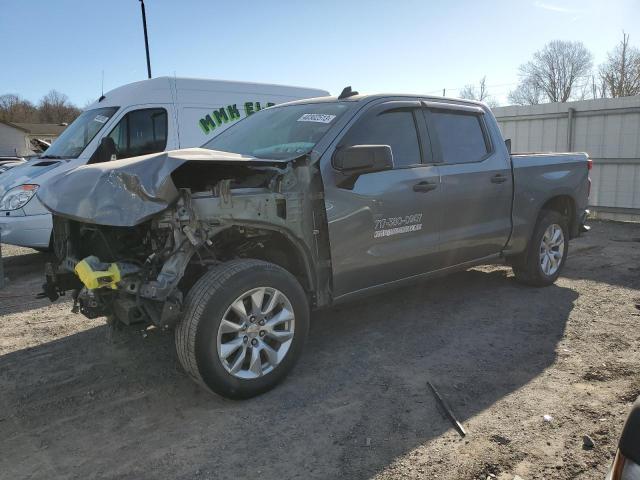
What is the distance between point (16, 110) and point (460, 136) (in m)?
90.3

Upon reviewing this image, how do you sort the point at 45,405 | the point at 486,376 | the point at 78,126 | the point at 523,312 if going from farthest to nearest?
the point at 78,126
the point at 523,312
the point at 486,376
the point at 45,405

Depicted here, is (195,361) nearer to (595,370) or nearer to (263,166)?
(263,166)

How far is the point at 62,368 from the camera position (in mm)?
3852

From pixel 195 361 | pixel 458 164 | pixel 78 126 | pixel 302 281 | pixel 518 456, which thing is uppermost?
pixel 78 126

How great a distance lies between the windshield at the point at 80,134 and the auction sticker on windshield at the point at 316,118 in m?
4.47

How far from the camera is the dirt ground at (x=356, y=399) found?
104 inches

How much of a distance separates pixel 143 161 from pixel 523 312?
12.2 ft

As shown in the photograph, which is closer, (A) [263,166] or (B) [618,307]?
(A) [263,166]

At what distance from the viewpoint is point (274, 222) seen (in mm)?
3393

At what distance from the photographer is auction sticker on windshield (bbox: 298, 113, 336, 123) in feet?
13.0

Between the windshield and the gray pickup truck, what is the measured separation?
3.64 m

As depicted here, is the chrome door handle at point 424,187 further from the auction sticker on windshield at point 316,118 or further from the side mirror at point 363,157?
the auction sticker on windshield at point 316,118

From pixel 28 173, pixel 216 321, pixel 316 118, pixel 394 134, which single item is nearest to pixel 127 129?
pixel 28 173

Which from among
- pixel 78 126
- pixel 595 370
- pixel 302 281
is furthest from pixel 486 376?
pixel 78 126
